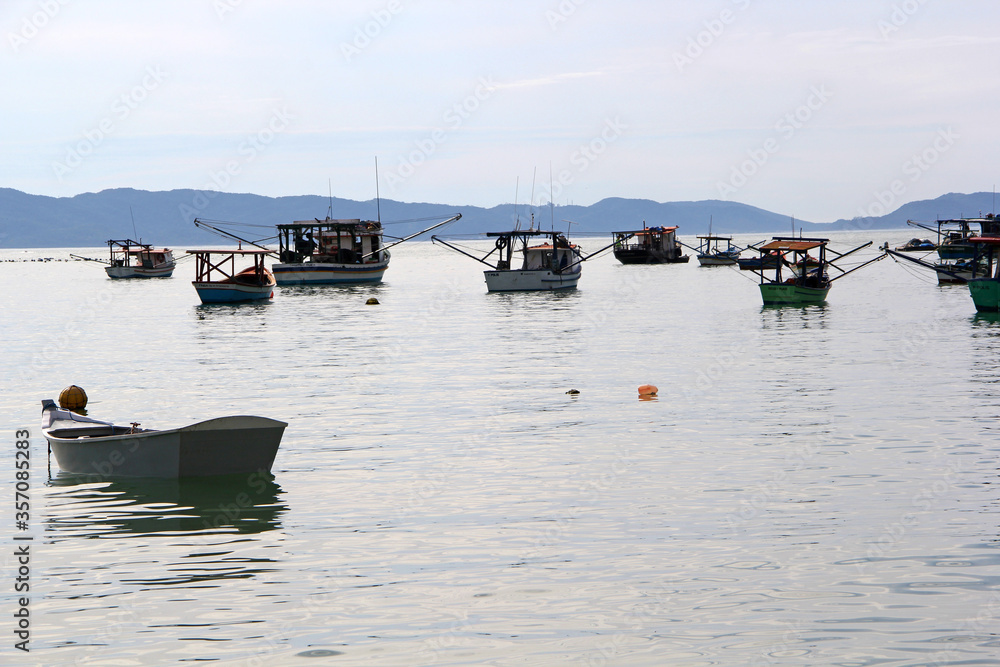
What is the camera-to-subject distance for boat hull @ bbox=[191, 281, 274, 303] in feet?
225

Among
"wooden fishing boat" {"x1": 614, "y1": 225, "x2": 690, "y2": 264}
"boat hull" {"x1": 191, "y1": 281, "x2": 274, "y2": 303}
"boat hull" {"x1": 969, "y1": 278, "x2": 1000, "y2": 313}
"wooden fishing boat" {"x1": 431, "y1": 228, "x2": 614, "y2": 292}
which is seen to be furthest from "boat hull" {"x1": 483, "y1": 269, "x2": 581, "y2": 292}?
"wooden fishing boat" {"x1": 614, "y1": 225, "x2": 690, "y2": 264}

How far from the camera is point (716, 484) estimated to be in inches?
619

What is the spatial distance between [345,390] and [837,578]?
18612mm

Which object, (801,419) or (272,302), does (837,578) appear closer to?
(801,419)

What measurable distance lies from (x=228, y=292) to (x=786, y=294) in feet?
124

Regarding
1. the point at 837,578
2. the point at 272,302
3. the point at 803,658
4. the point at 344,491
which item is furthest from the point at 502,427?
the point at 272,302

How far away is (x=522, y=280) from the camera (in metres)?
76.8

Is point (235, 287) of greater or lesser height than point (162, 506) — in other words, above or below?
above

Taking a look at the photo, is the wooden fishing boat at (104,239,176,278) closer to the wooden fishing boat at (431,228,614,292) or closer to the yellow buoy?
the wooden fishing boat at (431,228,614,292)

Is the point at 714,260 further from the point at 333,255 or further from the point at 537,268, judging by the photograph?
the point at 333,255

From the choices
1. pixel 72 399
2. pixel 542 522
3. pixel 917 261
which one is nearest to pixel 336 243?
pixel 917 261

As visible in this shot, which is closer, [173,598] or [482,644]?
[482,644]

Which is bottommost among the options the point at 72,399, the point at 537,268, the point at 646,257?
the point at 72,399

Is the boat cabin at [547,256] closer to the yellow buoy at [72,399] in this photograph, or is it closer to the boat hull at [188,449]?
the yellow buoy at [72,399]
